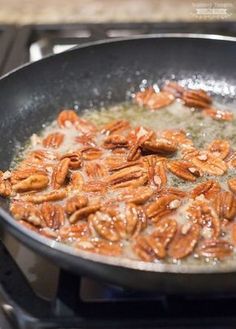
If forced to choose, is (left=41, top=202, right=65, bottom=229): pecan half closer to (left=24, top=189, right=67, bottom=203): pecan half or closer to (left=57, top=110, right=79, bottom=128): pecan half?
(left=24, top=189, right=67, bottom=203): pecan half

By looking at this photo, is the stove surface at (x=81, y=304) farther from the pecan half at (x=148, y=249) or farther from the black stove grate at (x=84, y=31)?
the black stove grate at (x=84, y=31)

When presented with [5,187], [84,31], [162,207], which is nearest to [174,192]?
[162,207]

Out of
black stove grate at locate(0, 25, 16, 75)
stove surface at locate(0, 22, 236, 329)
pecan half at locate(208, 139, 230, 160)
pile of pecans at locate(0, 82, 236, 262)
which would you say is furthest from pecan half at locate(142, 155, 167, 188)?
black stove grate at locate(0, 25, 16, 75)

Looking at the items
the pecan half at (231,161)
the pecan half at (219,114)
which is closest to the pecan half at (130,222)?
the pecan half at (231,161)

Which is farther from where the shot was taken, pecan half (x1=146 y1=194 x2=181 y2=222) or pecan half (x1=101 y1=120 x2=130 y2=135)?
pecan half (x1=101 y1=120 x2=130 y2=135)

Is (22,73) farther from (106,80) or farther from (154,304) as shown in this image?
(154,304)

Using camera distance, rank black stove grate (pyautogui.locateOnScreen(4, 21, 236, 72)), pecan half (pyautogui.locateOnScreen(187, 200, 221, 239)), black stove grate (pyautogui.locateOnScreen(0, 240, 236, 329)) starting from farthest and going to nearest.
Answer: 1. black stove grate (pyautogui.locateOnScreen(4, 21, 236, 72))
2. pecan half (pyautogui.locateOnScreen(187, 200, 221, 239))
3. black stove grate (pyautogui.locateOnScreen(0, 240, 236, 329))

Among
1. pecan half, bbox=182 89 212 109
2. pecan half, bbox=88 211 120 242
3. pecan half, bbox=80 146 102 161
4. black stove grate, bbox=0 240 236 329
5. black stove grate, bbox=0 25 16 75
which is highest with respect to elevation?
black stove grate, bbox=0 25 16 75
